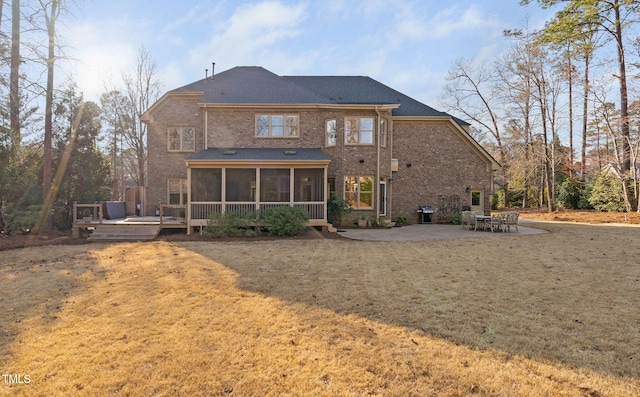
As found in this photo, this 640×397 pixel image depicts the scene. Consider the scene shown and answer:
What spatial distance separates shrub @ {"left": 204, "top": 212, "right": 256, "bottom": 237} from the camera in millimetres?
12898

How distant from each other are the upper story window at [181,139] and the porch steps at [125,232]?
19.3ft

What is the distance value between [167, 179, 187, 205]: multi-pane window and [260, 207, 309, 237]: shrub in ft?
22.4

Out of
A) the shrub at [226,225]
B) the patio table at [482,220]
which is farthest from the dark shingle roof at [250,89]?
the patio table at [482,220]

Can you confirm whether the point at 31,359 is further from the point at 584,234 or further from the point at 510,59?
the point at 510,59

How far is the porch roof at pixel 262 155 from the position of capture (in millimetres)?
14242

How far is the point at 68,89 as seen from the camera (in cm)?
1611

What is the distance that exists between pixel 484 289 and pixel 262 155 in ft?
38.1

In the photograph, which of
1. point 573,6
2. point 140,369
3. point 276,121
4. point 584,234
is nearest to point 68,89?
point 276,121

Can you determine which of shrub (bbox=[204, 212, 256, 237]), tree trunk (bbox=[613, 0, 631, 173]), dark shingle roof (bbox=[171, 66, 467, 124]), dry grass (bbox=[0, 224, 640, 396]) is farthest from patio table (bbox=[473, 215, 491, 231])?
tree trunk (bbox=[613, 0, 631, 173])

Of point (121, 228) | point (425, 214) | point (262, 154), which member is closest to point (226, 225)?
point (262, 154)

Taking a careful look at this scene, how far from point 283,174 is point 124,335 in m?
13.0

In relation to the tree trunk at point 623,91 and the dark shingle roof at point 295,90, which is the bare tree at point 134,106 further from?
the tree trunk at point 623,91

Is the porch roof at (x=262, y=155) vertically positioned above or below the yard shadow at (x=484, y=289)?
above

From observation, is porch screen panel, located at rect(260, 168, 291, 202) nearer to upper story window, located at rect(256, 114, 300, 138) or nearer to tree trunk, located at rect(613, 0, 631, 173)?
upper story window, located at rect(256, 114, 300, 138)
